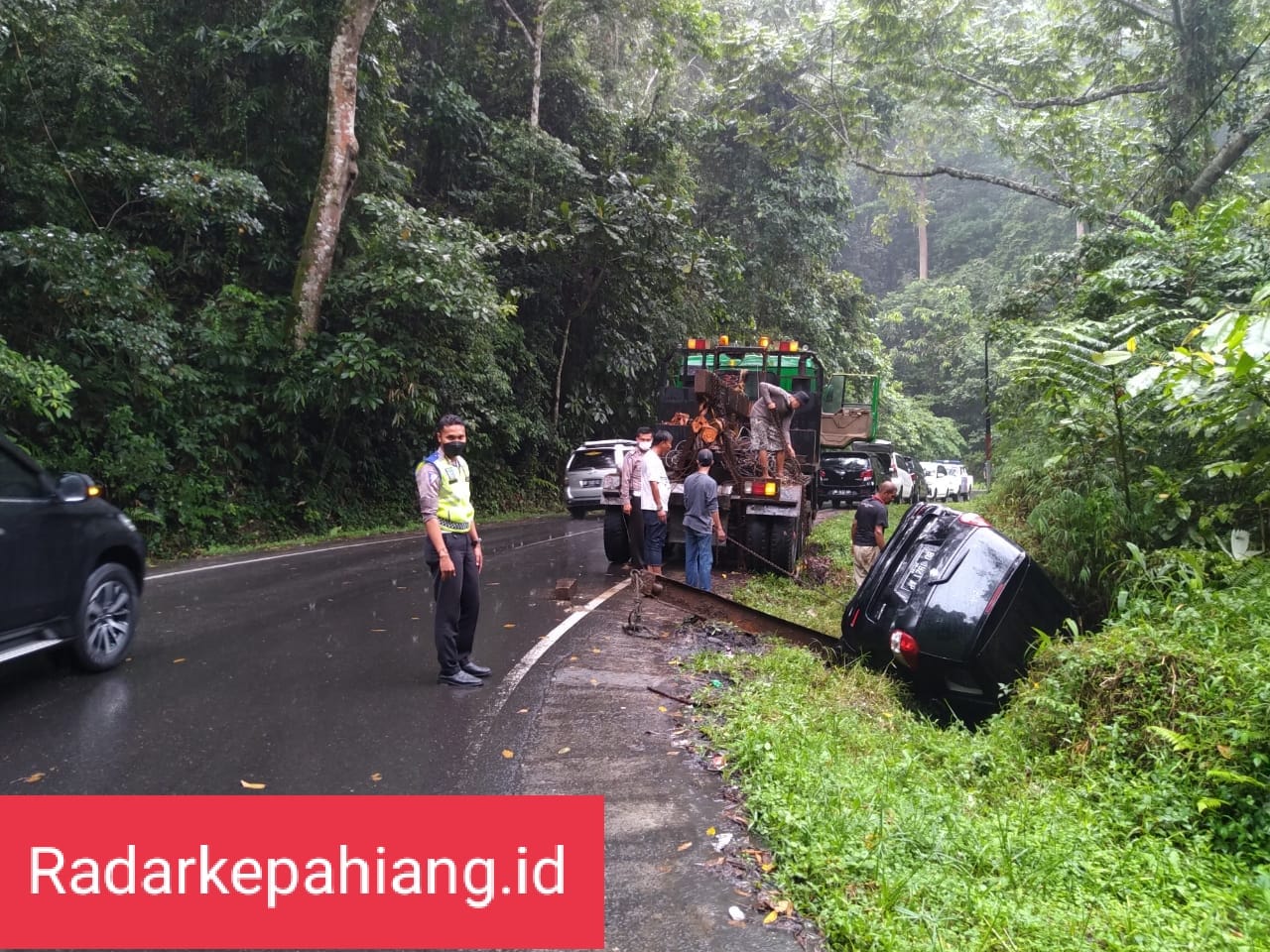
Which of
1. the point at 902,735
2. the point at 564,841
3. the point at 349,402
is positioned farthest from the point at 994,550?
the point at 349,402

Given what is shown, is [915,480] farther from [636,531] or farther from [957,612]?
[957,612]

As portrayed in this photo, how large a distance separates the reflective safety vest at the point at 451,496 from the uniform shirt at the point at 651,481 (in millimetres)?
3989

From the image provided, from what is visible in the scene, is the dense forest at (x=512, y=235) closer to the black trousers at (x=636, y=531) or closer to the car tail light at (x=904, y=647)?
the car tail light at (x=904, y=647)

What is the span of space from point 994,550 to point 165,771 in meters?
5.56

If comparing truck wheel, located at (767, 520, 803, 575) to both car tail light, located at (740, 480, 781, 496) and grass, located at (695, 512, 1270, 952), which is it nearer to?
car tail light, located at (740, 480, 781, 496)

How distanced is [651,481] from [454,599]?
4283mm

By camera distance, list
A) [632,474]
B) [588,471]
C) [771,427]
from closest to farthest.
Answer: [632,474] < [771,427] < [588,471]

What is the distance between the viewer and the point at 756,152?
28.3 m

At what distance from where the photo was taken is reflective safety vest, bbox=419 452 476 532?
20.3 ft

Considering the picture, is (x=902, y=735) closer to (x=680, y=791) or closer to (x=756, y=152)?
(x=680, y=791)

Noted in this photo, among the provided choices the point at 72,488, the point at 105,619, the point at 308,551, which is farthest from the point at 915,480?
the point at 72,488

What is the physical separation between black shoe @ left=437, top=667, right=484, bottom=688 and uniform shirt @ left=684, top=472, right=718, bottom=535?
397cm

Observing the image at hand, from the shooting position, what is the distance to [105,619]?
6.24 m

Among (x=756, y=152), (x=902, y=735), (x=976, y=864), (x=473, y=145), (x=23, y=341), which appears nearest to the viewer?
(x=976, y=864)
